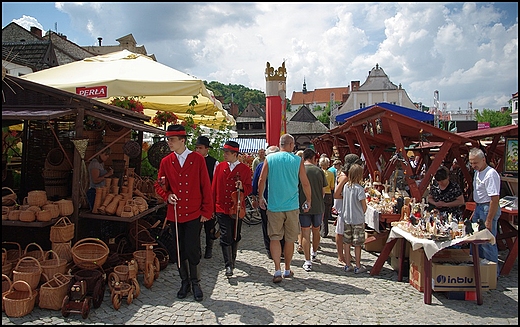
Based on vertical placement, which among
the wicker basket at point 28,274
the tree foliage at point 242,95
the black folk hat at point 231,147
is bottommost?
the wicker basket at point 28,274

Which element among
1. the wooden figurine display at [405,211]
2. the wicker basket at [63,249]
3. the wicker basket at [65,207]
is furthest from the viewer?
the wooden figurine display at [405,211]

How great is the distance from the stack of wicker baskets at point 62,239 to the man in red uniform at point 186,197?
1207mm

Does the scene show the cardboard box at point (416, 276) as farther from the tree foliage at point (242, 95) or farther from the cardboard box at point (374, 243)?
the tree foliage at point (242, 95)

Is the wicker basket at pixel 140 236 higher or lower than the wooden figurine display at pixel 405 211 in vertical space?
lower

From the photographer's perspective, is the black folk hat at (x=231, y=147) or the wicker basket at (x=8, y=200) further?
the black folk hat at (x=231, y=147)

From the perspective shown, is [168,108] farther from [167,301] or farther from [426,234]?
[426,234]

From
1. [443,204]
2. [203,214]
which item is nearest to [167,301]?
[203,214]

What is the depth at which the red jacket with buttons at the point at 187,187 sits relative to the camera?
456cm

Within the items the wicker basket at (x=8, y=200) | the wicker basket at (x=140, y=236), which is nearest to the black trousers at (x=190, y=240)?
the wicker basket at (x=140, y=236)

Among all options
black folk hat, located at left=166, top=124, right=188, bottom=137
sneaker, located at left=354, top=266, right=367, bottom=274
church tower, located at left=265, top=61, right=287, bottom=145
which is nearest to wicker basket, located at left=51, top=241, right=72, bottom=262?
black folk hat, located at left=166, top=124, right=188, bottom=137

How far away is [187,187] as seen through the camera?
4.57 metres

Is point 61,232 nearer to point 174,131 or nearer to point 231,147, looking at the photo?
point 174,131

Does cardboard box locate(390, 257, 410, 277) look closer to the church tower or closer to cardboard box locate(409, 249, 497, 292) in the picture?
cardboard box locate(409, 249, 497, 292)

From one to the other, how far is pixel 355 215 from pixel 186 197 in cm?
253
